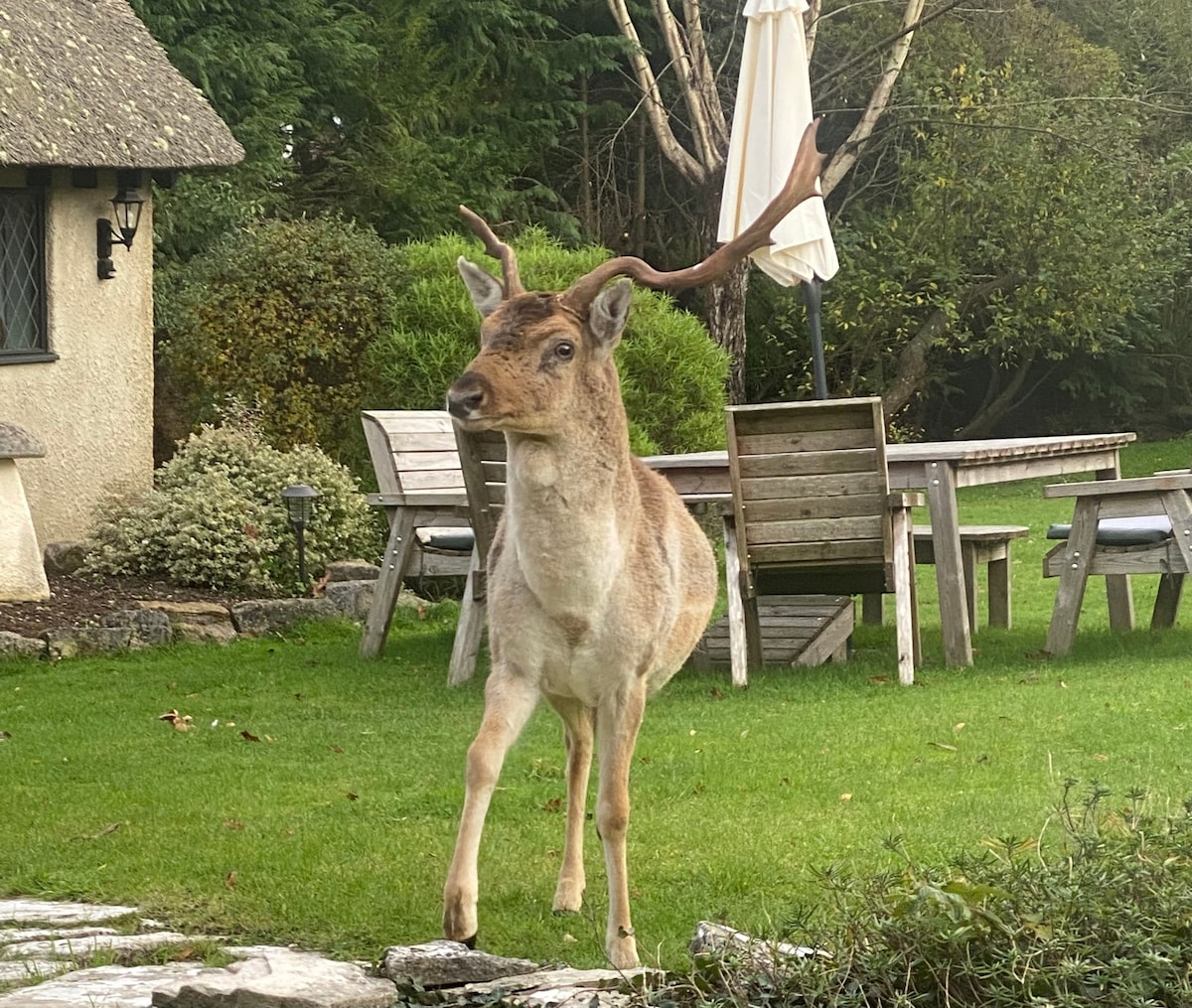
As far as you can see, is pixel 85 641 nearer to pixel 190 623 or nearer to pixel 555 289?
pixel 190 623

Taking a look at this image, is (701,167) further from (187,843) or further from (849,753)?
(187,843)

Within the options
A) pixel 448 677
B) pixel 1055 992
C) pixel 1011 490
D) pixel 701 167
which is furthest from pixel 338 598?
pixel 1011 490

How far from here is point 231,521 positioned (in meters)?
12.1

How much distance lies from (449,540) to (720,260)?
5165mm

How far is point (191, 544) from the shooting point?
39.2ft

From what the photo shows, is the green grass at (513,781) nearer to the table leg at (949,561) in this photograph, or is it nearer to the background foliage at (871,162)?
the table leg at (949,561)

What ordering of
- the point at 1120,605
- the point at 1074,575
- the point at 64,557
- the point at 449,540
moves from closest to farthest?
the point at 1074,575 < the point at 449,540 < the point at 1120,605 < the point at 64,557

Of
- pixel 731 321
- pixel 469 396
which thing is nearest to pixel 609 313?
pixel 469 396

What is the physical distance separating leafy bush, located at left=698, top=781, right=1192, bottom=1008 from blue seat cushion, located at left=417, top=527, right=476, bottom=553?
19.7ft

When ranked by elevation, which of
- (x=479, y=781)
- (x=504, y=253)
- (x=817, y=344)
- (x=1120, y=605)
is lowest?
(x=479, y=781)

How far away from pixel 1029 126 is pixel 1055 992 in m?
19.5

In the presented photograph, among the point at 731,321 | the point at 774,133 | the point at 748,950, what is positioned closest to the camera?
the point at 748,950

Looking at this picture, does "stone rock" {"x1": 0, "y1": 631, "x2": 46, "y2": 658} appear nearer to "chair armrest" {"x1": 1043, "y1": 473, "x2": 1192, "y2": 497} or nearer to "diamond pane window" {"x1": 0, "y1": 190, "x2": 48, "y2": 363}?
"diamond pane window" {"x1": 0, "y1": 190, "x2": 48, "y2": 363}

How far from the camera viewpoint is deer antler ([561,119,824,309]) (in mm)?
4434
